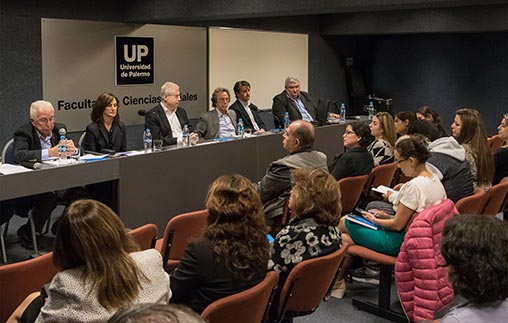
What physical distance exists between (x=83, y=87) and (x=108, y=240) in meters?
5.09

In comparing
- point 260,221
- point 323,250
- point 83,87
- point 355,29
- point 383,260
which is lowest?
point 383,260

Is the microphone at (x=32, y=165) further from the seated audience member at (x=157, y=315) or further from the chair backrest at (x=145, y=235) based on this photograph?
the seated audience member at (x=157, y=315)

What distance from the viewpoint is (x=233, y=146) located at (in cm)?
492

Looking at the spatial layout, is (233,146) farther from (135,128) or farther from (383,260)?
(135,128)

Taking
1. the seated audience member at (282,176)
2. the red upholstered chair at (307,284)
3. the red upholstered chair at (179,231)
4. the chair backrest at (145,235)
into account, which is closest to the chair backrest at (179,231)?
the red upholstered chair at (179,231)

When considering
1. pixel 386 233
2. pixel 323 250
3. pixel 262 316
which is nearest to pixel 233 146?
pixel 386 233

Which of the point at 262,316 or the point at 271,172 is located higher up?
the point at 271,172

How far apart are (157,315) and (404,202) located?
262 cm

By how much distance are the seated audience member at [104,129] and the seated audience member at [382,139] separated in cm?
212

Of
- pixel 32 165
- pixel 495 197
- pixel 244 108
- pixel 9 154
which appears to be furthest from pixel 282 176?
pixel 244 108

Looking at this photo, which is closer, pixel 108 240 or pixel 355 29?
pixel 108 240

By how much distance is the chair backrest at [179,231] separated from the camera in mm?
3047

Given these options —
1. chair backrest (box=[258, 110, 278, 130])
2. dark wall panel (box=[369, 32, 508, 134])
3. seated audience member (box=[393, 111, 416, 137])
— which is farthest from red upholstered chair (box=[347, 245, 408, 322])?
dark wall panel (box=[369, 32, 508, 134])

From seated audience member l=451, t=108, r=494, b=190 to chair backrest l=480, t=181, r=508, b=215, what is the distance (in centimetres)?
19
